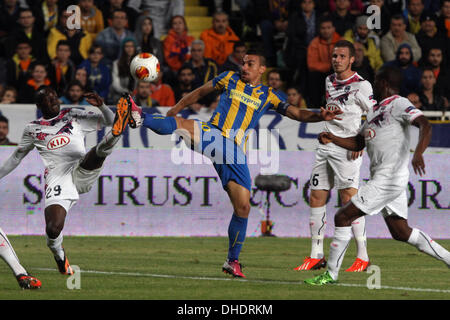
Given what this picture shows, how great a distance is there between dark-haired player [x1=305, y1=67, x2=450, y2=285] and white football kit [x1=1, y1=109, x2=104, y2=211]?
2747 millimetres

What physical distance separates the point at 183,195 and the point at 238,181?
16.7 ft

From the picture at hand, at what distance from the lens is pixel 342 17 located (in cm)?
1712

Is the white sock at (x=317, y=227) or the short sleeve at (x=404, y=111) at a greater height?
the short sleeve at (x=404, y=111)

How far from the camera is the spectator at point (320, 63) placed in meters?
16.4

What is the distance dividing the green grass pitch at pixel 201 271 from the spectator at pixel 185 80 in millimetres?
3403

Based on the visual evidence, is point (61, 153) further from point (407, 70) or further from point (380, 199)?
point (407, 70)

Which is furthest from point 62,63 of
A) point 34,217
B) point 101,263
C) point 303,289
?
point 303,289

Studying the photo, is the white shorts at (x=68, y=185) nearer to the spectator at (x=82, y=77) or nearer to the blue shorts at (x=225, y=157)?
the blue shorts at (x=225, y=157)

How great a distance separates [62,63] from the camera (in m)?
16.3

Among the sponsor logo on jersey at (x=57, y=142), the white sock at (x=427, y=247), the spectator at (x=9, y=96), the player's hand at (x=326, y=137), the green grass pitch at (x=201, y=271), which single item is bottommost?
the green grass pitch at (x=201, y=271)

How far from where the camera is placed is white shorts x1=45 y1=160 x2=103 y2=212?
30.7ft

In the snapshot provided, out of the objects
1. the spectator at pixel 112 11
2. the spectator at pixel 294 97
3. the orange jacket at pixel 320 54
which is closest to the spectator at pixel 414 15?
the orange jacket at pixel 320 54

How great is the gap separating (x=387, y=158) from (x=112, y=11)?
10525mm

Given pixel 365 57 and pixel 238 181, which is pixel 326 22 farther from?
pixel 238 181
